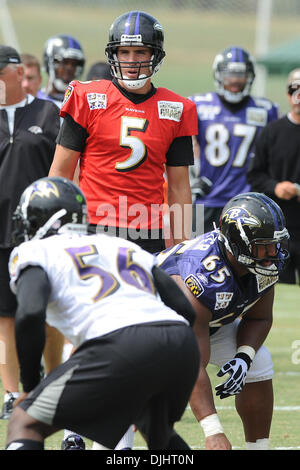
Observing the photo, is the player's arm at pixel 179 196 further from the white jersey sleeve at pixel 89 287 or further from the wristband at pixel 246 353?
the white jersey sleeve at pixel 89 287

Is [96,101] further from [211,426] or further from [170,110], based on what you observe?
[211,426]

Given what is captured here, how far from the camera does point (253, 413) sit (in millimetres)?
4430

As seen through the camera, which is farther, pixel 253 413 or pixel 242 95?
pixel 242 95

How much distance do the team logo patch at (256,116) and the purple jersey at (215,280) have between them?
3809mm

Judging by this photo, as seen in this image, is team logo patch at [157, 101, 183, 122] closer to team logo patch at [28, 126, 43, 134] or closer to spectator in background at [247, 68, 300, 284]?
team logo patch at [28, 126, 43, 134]

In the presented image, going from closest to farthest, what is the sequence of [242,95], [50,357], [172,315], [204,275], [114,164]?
[172,315], [204,275], [114,164], [50,357], [242,95]

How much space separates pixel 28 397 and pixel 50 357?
251cm

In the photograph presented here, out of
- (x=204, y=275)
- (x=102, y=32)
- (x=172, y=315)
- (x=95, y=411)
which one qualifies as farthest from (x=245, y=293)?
(x=102, y=32)

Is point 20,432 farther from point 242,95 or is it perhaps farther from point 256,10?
point 256,10

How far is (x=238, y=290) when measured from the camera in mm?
4230

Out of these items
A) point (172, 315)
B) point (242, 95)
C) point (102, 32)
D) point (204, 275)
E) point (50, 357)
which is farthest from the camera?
point (102, 32)

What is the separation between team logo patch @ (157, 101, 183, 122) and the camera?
4.88m

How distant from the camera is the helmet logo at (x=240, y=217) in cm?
416

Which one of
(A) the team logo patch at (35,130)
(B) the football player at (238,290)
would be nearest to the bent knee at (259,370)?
(B) the football player at (238,290)
